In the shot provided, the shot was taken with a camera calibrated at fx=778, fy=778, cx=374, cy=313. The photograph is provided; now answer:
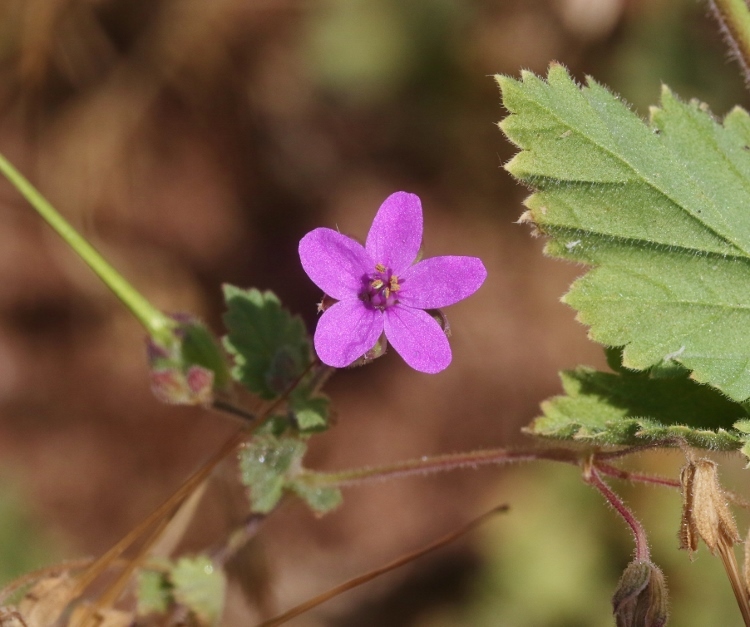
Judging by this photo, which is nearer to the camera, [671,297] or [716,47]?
[671,297]

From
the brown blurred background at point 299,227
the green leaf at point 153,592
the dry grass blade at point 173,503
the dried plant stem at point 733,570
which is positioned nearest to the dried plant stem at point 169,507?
the dry grass blade at point 173,503

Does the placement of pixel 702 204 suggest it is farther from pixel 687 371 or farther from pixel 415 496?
pixel 415 496

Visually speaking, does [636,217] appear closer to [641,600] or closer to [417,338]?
[417,338]

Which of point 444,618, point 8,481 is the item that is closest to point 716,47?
point 444,618

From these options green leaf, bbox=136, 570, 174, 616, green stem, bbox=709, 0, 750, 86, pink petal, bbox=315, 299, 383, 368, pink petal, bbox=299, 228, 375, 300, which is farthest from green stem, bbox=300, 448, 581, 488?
green stem, bbox=709, 0, 750, 86

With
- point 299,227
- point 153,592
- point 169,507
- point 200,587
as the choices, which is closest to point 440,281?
point 169,507
